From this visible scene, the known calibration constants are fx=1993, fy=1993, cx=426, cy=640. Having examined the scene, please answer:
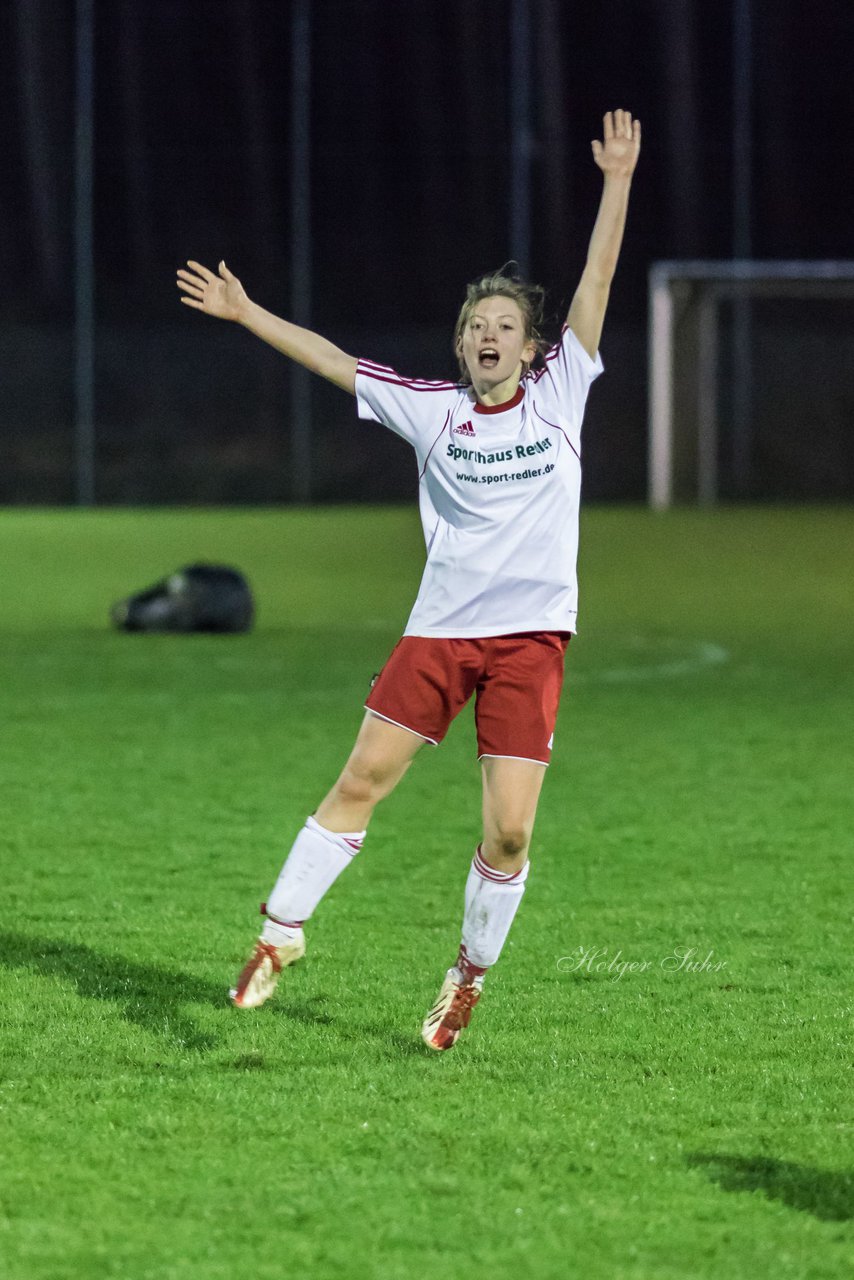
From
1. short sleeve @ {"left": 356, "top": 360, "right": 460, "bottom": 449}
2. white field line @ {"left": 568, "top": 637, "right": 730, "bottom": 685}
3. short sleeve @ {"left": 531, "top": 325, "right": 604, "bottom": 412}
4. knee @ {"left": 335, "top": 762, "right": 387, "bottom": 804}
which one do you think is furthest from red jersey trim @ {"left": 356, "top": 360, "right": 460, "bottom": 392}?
white field line @ {"left": 568, "top": 637, "right": 730, "bottom": 685}

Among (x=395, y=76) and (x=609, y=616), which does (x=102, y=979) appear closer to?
(x=609, y=616)

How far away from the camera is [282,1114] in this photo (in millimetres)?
3723

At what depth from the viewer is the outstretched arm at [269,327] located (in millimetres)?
4352

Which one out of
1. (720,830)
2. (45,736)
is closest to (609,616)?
(45,736)

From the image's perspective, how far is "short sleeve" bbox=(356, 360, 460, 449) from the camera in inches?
169

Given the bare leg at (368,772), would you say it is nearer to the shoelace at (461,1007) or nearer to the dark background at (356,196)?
the shoelace at (461,1007)

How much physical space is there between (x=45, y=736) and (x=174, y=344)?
1903cm

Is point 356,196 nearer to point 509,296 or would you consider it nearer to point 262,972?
point 509,296

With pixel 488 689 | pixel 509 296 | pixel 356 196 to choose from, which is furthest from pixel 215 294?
pixel 356 196

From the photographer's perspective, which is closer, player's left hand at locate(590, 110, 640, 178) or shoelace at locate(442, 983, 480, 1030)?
shoelace at locate(442, 983, 480, 1030)

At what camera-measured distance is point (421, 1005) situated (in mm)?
4559

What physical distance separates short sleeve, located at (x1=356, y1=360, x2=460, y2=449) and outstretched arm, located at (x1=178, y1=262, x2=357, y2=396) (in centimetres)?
4

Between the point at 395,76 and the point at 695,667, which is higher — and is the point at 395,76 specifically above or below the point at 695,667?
above

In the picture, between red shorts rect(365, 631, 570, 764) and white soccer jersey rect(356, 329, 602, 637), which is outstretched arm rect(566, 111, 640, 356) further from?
red shorts rect(365, 631, 570, 764)
